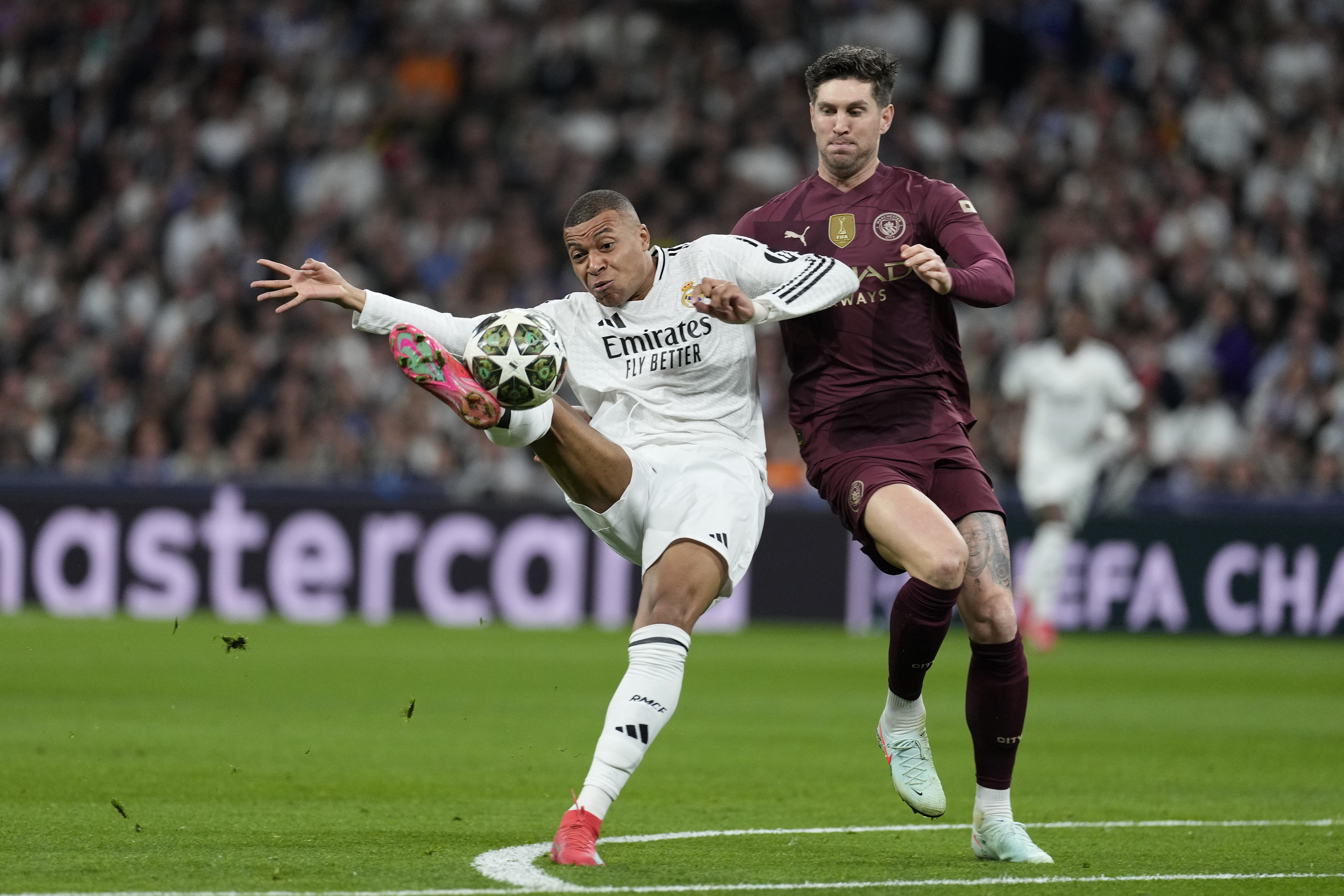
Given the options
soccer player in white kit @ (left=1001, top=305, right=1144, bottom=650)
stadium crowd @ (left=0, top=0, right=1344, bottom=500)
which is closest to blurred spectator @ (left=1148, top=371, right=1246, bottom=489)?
stadium crowd @ (left=0, top=0, right=1344, bottom=500)

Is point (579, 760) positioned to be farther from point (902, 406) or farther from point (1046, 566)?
point (1046, 566)

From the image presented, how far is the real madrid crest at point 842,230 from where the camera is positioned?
6145 mm

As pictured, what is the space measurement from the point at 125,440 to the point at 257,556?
2284mm

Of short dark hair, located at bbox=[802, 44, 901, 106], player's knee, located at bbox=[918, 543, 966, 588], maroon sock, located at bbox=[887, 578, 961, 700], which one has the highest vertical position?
short dark hair, located at bbox=[802, 44, 901, 106]

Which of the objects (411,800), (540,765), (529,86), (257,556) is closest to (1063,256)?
(529,86)

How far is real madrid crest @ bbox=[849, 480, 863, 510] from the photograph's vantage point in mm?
5867

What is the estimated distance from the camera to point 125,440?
55.7 ft

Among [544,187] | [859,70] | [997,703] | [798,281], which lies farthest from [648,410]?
[544,187]

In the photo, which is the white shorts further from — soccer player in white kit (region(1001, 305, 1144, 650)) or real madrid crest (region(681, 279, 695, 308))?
soccer player in white kit (region(1001, 305, 1144, 650))

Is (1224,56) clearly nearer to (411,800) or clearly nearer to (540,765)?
(540,765)

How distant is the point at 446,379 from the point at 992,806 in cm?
210

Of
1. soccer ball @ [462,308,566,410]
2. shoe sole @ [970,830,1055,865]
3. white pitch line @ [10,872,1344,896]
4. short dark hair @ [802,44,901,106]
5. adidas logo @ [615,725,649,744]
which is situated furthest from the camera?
short dark hair @ [802,44,901,106]

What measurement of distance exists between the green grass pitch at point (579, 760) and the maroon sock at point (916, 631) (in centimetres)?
53

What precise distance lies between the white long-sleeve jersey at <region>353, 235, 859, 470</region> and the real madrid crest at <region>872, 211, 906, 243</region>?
0.27 metres
